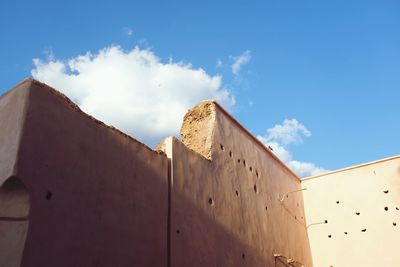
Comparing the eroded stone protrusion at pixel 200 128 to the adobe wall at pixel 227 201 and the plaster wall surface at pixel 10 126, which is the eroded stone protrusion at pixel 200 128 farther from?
the plaster wall surface at pixel 10 126

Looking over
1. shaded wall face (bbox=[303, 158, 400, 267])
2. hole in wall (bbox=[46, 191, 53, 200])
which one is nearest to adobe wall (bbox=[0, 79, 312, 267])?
hole in wall (bbox=[46, 191, 53, 200])

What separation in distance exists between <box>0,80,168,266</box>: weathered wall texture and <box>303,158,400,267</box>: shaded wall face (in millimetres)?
6461

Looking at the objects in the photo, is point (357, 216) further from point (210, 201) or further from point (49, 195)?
point (49, 195)

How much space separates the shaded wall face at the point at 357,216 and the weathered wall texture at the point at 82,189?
6.46 metres

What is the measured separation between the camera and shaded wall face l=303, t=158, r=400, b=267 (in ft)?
31.6

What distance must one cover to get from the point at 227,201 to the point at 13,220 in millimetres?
4142

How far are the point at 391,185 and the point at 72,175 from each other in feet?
28.0

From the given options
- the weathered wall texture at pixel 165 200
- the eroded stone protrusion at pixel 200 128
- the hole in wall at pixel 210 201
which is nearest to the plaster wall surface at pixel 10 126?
the weathered wall texture at pixel 165 200

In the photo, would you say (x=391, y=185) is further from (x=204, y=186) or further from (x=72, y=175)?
(x=72, y=175)

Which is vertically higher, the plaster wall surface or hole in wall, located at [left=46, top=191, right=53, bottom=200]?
the plaster wall surface

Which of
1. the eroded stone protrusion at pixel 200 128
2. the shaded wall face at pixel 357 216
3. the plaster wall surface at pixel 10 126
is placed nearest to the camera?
the plaster wall surface at pixel 10 126

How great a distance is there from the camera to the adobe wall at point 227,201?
19.2 ft

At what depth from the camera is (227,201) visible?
7.10 meters

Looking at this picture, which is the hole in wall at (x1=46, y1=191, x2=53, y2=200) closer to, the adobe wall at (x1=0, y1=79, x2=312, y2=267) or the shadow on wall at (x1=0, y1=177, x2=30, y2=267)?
the adobe wall at (x1=0, y1=79, x2=312, y2=267)
